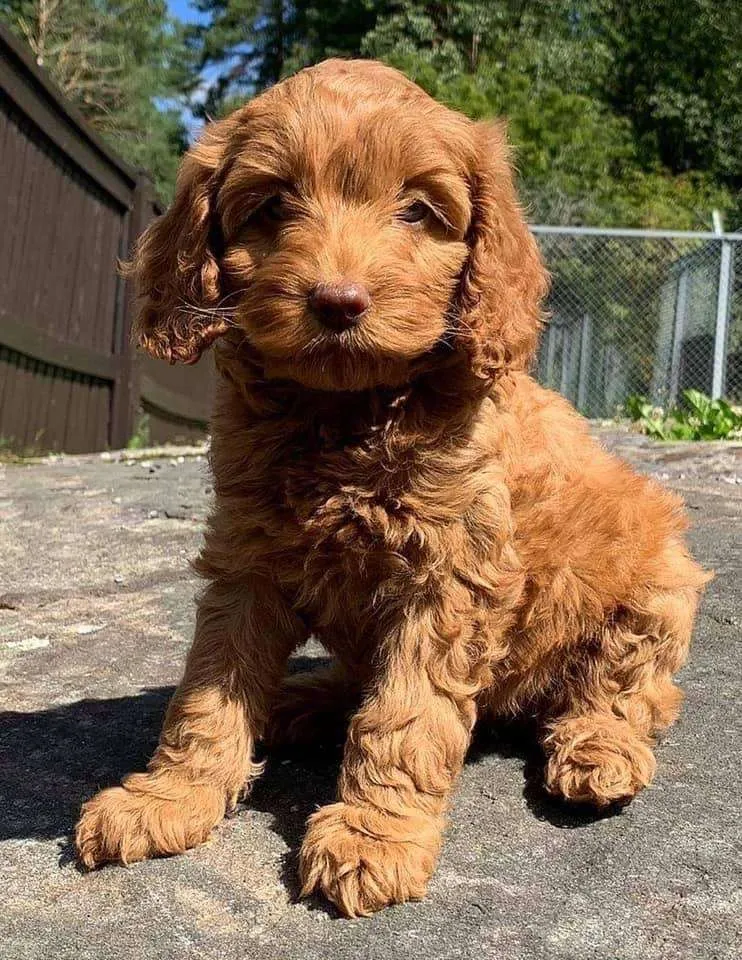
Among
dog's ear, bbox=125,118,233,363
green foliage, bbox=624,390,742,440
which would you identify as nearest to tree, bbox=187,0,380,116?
green foliage, bbox=624,390,742,440

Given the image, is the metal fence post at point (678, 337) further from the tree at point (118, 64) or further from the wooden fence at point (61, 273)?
the tree at point (118, 64)

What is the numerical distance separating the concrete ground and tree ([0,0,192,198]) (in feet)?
77.4

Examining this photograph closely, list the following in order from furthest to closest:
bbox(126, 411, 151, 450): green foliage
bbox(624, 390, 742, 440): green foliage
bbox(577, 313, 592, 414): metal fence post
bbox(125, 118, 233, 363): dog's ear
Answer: bbox(577, 313, 592, 414): metal fence post → bbox(126, 411, 151, 450): green foliage → bbox(624, 390, 742, 440): green foliage → bbox(125, 118, 233, 363): dog's ear

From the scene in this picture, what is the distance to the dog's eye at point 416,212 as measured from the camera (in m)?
2.61

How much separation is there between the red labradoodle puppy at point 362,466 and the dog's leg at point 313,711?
414 millimetres

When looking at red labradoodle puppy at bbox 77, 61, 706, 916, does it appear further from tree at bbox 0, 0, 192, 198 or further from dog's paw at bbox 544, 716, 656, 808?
tree at bbox 0, 0, 192, 198

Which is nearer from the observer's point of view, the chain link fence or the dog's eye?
the dog's eye

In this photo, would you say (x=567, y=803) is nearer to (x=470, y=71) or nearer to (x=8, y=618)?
(x=8, y=618)

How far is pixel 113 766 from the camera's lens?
10.2 feet

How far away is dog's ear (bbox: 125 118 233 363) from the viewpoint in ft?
8.93

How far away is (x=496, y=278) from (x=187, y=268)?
85 centimetres

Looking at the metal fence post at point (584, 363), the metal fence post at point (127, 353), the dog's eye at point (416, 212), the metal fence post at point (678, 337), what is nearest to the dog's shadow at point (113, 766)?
the dog's eye at point (416, 212)

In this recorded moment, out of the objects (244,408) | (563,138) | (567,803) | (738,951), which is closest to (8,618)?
(244,408)

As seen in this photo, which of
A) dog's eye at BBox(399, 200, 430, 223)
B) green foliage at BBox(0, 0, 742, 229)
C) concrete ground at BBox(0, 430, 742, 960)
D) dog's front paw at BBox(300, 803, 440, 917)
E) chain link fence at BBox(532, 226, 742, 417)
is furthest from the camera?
green foliage at BBox(0, 0, 742, 229)
